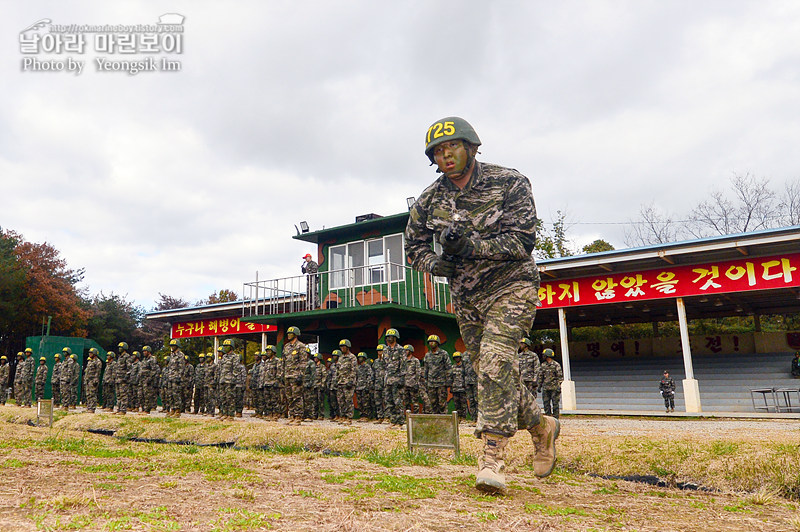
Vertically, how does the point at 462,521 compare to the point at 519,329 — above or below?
below

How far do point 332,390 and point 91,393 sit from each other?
760cm

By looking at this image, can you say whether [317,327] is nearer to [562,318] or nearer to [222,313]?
[562,318]

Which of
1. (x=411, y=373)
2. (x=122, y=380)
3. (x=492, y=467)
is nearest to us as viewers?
(x=492, y=467)

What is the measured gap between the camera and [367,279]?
18125 mm


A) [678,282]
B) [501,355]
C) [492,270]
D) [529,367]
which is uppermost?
[678,282]

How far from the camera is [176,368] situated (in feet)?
50.1

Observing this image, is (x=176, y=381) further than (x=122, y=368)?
No

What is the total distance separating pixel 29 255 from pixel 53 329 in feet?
14.9

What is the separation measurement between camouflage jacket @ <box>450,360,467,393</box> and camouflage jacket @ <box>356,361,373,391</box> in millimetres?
2457

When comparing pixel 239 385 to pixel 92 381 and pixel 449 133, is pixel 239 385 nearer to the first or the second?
pixel 92 381

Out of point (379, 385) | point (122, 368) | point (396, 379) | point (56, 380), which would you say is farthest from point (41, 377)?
point (396, 379)

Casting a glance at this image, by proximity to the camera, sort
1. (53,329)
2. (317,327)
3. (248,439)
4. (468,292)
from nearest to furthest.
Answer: (468,292), (248,439), (317,327), (53,329)

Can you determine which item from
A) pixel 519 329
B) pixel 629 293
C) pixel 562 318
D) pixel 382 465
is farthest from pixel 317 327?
pixel 519 329

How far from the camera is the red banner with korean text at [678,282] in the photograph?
51.3 feet
